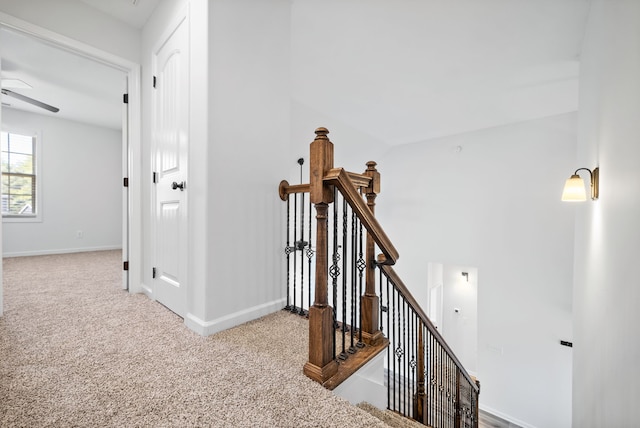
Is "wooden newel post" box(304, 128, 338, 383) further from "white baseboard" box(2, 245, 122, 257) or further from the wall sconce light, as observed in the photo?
"white baseboard" box(2, 245, 122, 257)

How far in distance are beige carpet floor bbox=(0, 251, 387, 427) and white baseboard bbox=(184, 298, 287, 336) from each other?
45 millimetres

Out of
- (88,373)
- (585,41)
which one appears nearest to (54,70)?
(88,373)

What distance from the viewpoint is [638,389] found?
103 cm

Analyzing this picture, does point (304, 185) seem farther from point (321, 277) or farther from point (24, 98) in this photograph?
point (24, 98)

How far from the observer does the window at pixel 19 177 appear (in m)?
4.42

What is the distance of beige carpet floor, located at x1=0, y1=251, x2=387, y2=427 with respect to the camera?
3.37 feet

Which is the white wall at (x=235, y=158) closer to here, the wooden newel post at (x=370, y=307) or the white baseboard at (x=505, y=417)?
the wooden newel post at (x=370, y=307)

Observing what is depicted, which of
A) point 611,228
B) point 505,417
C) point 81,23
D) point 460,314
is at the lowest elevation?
point 505,417

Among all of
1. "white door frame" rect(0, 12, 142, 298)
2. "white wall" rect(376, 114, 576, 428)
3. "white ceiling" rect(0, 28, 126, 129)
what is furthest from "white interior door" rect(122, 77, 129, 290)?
"white wall" rect(376, 114, 576, 428)

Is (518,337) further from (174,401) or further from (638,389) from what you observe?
(174,401)

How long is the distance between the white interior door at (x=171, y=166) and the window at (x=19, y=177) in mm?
4028

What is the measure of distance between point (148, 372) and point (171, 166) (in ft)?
4.55

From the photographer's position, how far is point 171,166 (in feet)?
6.93

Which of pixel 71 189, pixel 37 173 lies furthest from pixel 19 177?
pixel 71 189
